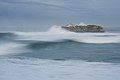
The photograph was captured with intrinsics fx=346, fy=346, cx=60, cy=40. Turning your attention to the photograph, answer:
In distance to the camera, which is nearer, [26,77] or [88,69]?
[26,77]

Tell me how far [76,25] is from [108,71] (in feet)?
169

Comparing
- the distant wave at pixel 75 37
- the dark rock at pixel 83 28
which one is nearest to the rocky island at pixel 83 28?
the dark rock at pixel 83 28

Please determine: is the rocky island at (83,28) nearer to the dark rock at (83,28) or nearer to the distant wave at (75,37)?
the dark rock at (83,28)

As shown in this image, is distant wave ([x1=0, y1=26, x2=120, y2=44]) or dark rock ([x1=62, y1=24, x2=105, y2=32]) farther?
dark rock ([x1=62, y1=24, x2=105, y2=32])

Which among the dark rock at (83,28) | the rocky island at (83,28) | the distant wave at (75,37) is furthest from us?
the dark rock at (83,28)

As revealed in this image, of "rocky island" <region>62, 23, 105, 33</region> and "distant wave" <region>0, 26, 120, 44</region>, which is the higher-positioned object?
"rocky island" <region>62, 23, 105, 33</region>

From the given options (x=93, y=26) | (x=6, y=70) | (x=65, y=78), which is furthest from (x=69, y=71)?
(x=93, y=26)

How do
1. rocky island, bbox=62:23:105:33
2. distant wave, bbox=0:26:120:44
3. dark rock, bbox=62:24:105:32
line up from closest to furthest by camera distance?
1. distant wave, bbox=0:26:120:44
2. rocky island, bbox=62:23:105:33
3. dark rock, bbox=62:24:105:32

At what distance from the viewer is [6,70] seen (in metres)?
11.0

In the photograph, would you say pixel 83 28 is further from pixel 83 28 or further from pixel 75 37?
pixel 75 37

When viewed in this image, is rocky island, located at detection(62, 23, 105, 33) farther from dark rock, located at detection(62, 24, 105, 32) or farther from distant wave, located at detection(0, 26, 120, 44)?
distant wave, located at detection(0, 26, 120, 44)

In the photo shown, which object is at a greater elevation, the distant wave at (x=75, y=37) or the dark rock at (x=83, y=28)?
the dark rock at (x=83, y=28)

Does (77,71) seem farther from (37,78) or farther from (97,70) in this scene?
(37,78)

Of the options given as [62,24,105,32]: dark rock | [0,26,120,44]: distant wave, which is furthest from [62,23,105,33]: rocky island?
[0,26,120,44]: distant wave
